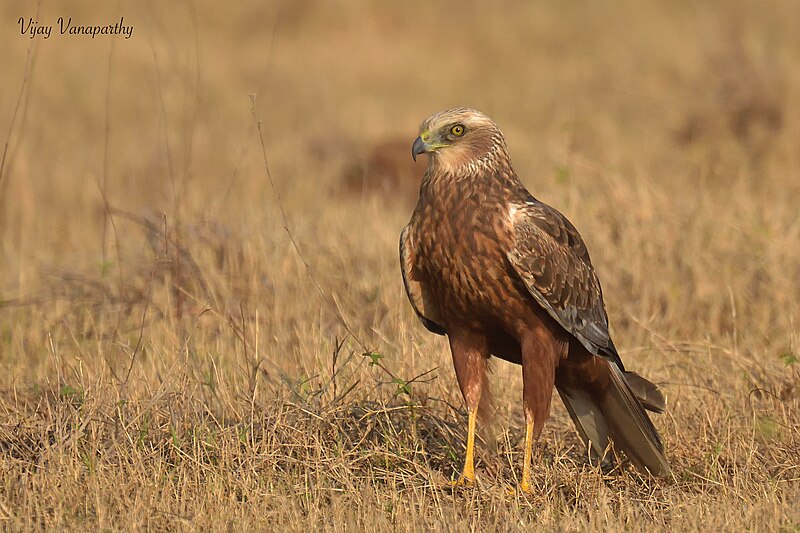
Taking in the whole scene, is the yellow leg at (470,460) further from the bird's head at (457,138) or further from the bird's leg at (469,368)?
the bird's head at (457,138)

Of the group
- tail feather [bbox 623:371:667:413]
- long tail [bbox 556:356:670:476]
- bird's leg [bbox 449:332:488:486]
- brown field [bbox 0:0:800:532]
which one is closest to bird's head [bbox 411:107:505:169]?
bird's leg [bbox 449:332:488:486]

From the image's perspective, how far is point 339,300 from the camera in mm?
6742

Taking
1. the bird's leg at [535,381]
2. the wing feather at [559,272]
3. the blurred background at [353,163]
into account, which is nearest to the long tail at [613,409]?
the wing feather at [559,272]

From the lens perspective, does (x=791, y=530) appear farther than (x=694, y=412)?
No

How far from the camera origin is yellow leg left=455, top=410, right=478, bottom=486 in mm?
4496

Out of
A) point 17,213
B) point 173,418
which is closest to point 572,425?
point 173,418

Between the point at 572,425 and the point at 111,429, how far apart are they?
2.00 meters

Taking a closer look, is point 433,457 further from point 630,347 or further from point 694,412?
point 630,347

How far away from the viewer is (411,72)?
14938 millimetres

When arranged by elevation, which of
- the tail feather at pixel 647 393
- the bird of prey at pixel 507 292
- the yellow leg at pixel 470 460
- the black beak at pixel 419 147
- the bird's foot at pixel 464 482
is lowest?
the bird's foot at pixel 464 482

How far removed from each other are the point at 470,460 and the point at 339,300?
2.38 m

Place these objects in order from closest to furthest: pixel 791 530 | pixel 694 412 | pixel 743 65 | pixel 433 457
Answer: pixel 791 530, pixel 433 457, pixel 694 412, pixel 743 65

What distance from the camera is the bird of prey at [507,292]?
4297 millimetres

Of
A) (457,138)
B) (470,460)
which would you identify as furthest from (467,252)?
(470,460)
